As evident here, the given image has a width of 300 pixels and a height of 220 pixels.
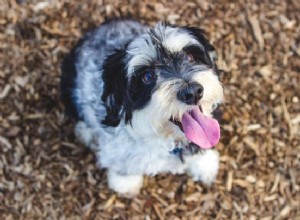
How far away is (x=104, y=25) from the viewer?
4875mm

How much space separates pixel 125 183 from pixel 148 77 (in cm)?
148

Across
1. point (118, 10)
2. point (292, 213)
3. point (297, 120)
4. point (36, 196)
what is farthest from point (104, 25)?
point (292, 213)

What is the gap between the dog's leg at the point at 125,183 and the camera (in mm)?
4724

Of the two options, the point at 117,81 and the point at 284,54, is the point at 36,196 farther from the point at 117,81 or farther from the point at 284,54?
the point at 284,54

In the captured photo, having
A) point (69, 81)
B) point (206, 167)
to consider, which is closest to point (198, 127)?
point (206, 167)

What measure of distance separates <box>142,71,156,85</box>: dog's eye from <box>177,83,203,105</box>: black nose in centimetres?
25

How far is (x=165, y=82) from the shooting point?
345cm

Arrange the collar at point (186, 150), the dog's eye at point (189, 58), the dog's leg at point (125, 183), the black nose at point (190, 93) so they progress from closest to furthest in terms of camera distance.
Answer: the black nose at point (190, 93) → the dog's eye at point (189, 58) → the collar at point (186, 150) → the dog's leg at point (125, 183)

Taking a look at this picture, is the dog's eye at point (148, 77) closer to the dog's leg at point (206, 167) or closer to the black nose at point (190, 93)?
the black nose at point (190, 93)

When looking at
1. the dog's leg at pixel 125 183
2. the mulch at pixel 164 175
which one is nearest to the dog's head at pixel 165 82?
→ the dog's leg at pixel 125 183

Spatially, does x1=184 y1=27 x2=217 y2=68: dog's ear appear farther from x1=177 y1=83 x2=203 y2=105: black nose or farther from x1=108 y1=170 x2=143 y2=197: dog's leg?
x1=108 y1=170 x2=143 y2=197: dog's leg

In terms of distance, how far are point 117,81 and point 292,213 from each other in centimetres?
215

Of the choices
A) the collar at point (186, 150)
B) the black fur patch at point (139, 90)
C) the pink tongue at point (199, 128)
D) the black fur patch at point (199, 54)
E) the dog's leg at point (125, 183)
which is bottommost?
the dog's leg at point (125, 183)

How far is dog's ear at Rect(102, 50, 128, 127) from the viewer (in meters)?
3.64
